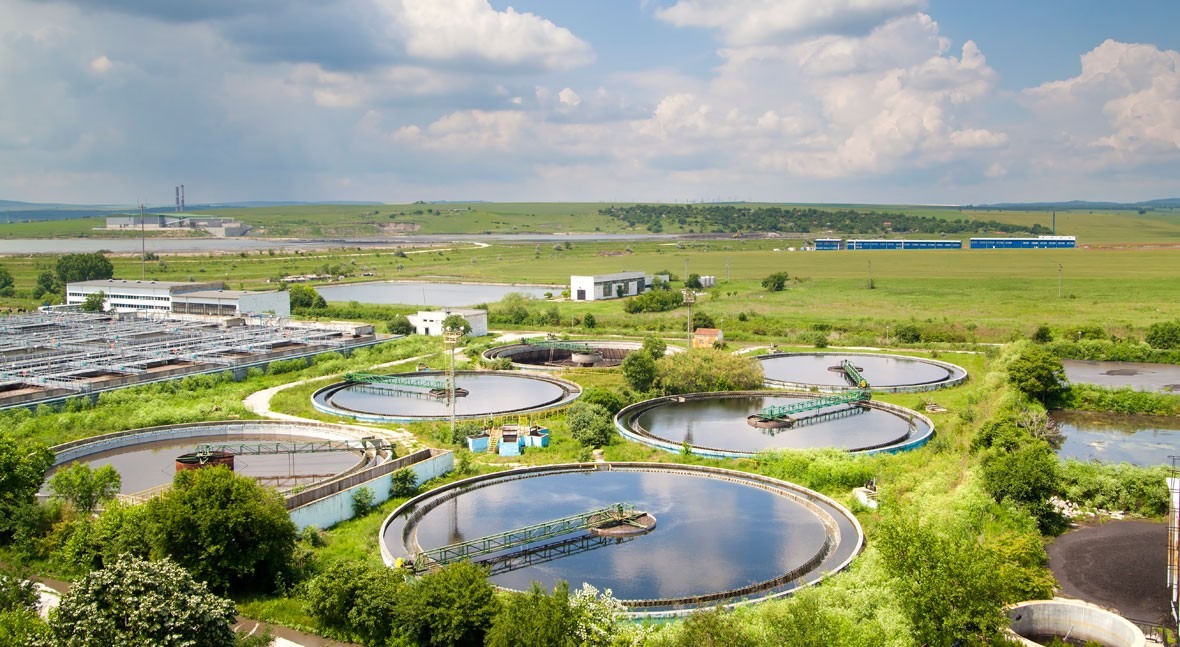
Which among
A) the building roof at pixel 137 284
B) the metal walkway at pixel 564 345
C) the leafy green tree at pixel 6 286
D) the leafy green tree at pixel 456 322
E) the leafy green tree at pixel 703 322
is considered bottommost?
the metal walkway at pixel 564 345

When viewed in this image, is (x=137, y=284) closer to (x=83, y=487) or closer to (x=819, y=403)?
(x=83, y=487)

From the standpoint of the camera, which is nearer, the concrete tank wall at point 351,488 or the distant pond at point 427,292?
the concrete tank wall at point 351,488

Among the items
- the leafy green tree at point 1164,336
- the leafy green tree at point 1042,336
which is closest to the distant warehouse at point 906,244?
the leafy green tree at point 1042,336

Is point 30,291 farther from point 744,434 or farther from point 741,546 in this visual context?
point 741,546

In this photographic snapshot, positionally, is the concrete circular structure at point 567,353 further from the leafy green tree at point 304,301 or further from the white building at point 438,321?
the leafy green tree at point 304,301

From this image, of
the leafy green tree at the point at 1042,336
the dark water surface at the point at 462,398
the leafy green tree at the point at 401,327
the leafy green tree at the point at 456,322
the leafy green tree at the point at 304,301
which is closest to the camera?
the dark water surface at the point at 462,398

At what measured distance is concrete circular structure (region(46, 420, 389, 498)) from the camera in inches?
1097

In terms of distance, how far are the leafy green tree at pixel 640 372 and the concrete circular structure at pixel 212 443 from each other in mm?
13790

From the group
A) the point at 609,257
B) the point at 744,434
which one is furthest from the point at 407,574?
the point at 609,257

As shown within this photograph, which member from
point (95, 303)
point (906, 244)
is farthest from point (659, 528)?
point (906, 244)

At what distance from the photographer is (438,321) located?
5962 cm

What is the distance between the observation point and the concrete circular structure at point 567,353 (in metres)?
52.6

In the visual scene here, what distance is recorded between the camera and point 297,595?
1903 cm

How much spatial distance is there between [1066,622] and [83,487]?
78.1 feet
